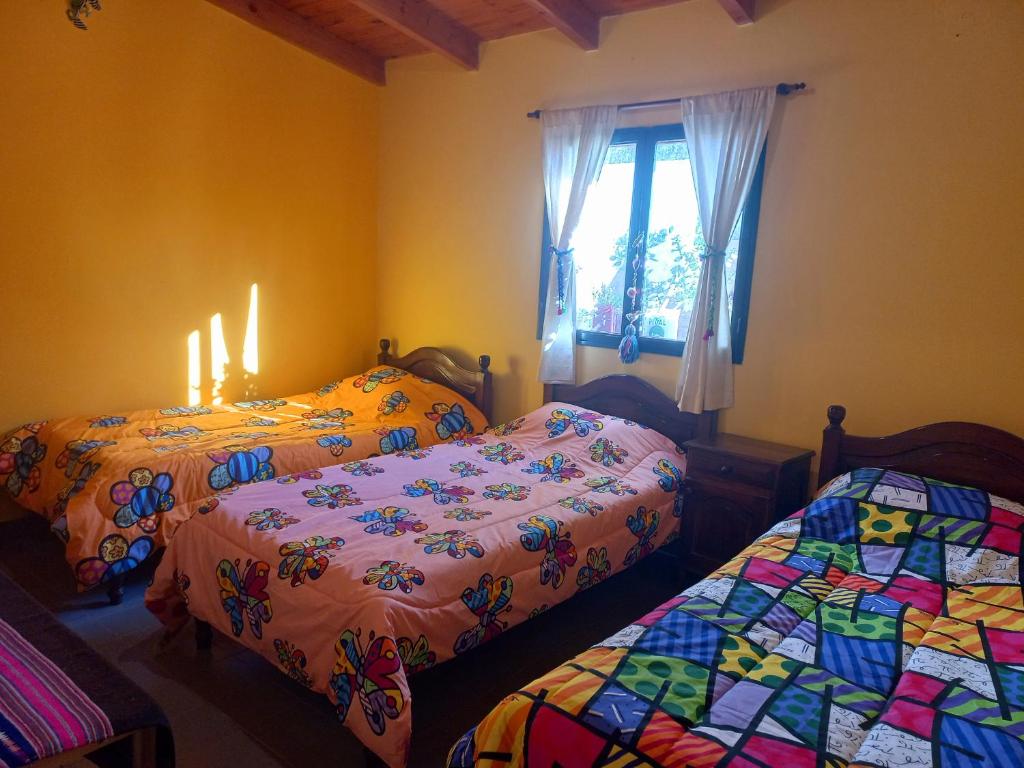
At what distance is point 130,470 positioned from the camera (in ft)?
9.18

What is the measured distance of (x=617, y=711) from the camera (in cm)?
131

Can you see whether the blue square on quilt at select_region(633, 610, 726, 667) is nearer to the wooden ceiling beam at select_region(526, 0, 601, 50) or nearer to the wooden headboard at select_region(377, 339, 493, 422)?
the wooden headboard at select_region(377, 339, 493, 422)

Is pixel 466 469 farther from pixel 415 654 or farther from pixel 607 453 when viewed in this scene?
pixel 415 654

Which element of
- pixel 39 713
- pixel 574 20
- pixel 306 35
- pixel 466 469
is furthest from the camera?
pixel 306 35

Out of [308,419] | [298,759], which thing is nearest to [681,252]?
[308,419]

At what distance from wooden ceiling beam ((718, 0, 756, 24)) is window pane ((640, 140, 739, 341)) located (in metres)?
0.55

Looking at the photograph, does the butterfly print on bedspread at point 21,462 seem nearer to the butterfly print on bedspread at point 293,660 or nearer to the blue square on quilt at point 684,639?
the butterfly print on bedspread at point 293,660

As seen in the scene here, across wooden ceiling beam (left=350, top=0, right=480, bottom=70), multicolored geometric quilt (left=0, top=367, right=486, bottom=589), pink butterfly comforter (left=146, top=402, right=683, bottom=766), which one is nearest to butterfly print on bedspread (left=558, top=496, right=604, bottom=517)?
pink butterfly comforter (left=146, top=402, right=683, bottom=766)

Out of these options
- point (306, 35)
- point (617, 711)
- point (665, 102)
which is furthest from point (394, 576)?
point (306, 35)

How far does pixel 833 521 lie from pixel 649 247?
5.37ft

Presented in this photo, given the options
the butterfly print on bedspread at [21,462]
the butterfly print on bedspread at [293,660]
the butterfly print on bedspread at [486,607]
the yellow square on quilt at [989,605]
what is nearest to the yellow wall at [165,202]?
the butterfly print on bedspread at [21,462]

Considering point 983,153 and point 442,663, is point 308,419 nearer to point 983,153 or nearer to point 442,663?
point 442,663

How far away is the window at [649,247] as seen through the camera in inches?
124

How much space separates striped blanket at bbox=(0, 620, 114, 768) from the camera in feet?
4.39
